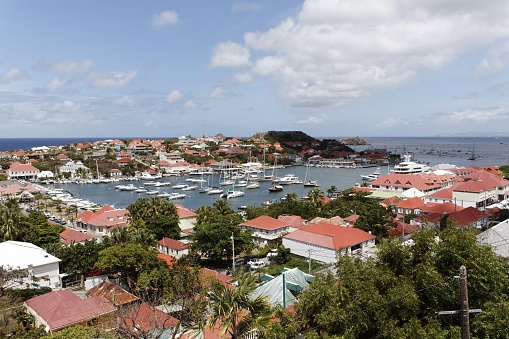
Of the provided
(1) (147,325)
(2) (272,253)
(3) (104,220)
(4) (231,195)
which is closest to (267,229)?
(2) (272,253)

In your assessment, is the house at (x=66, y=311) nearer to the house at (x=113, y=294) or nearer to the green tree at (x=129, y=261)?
the house at (x=113, y=294)

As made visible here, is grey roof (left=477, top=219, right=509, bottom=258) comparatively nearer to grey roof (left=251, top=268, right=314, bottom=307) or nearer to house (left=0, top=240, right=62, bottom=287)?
grey roof (left=251, top=268, right=314, bottom=307)

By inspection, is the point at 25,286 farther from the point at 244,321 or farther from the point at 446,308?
the point at 446,308

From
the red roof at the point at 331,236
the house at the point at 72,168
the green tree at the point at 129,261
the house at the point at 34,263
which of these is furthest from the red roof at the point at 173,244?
the house at the point at 72,168

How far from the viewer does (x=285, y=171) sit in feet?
292

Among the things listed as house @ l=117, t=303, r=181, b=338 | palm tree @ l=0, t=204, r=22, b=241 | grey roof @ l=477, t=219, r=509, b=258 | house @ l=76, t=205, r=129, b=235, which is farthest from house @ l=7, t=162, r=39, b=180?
grey roof @ l=477, t=219, r=509, b=258

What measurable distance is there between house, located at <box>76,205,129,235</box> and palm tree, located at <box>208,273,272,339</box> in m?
25.0

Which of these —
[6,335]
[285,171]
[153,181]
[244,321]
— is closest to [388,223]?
[244,321]

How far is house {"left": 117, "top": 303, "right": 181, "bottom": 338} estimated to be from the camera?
24.9 feet

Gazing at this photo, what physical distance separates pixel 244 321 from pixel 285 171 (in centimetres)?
8192

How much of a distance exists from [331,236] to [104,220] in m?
20.1

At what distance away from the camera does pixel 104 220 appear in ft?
104

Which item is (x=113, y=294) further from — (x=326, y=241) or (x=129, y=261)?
(x=326, y=241)

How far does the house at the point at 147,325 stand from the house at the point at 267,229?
1364 centimetres
